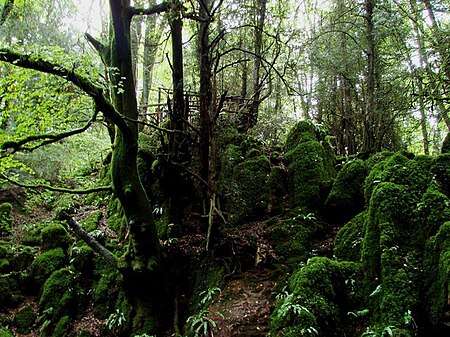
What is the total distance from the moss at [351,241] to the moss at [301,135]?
372 centimetres

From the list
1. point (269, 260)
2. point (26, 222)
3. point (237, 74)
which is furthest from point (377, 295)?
point (26, 222)

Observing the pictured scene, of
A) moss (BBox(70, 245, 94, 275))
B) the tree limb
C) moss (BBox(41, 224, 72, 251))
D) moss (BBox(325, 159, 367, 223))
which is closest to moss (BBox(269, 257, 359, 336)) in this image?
moss (BBox(325, 159, 367, 223))

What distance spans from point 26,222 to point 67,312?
16.6ft

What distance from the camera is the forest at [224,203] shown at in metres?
4.19

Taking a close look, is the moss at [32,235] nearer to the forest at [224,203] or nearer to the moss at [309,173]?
the forest at [224,203]

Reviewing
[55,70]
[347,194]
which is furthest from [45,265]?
[347,194]

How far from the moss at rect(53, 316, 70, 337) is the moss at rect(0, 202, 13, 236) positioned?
13.1 ft

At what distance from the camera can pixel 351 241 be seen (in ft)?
17.9

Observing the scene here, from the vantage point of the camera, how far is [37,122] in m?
6.35

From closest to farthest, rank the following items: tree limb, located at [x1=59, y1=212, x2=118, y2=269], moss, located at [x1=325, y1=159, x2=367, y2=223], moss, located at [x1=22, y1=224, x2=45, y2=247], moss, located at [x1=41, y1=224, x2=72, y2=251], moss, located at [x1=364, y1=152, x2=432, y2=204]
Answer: moss, located at [x1=364, y1=152, x2=432, y2=204] → moss, located at [x1=325, y1=159, x2=367, y2=223] → tree limb, located at [x1=59, y1=212, x2=118, y2=269] → moss, located at [x1=41, y1=224, x2=72, y2=251] → moss, located at [x1=22, y1=224, x2=45, y2=247]

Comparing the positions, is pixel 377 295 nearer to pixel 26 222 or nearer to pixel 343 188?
pixel 343 188

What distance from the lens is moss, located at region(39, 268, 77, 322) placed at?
7.74 metres

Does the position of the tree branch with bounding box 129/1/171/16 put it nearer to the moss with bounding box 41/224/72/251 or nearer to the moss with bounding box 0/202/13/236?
the moss with bounding box 41/224/72/251

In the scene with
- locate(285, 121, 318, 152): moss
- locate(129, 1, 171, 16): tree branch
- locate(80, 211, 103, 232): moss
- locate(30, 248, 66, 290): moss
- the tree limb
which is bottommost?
locate(30, 248, 66, 290): moss
